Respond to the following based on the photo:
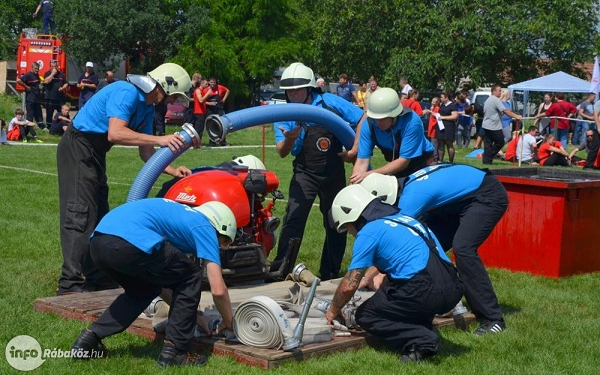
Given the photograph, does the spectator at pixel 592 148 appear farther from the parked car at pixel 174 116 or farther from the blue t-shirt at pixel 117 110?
the blue t-shirt at pixel 117 110

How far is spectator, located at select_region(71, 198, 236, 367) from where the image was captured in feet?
20.1

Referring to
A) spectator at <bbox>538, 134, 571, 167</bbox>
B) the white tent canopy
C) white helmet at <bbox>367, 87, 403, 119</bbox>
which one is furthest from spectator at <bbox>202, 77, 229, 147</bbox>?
white helmet at <bbox>367, 87, 403, 119</bbox>

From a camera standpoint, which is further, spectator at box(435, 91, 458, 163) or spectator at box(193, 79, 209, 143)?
spectator at box(193, 79, 209, 143)

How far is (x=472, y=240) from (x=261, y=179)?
79.5 inches

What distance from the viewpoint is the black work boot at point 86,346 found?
20.6 ft

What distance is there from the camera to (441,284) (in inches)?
262

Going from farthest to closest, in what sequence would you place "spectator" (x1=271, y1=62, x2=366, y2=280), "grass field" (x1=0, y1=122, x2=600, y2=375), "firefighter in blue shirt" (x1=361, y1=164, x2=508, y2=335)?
1. "spectator" (x1=271, y1=62, x2=366, y2=280)
2. "firefighter in blue shirt" (x1=361, y1=164, x2=508, y2=335)
3. "grass field" (x1=0, y1=122, x2=600, y2=375)

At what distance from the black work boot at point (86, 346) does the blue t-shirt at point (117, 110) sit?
82.6 inches

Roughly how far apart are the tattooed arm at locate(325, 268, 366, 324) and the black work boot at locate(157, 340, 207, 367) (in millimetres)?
1108

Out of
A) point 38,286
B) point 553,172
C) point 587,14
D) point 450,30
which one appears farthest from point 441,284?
point 587,14

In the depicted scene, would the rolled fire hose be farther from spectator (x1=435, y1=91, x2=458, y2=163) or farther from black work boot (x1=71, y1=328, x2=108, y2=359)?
spectator (x1=435, y1=91, x2=458, y2=163)

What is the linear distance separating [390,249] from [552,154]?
18772 millimetres

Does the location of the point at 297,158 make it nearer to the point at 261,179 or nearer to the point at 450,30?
the point at 261,179

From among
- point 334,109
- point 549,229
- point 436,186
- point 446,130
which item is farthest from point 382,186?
point 446,130
